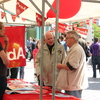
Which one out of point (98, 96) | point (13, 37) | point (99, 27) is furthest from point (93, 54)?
point (99, 27)

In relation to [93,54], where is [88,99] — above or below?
below

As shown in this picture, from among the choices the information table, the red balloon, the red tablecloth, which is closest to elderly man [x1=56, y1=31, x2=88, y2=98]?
the information table

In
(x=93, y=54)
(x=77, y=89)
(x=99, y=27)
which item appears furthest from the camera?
Result: (x=99, y=27)

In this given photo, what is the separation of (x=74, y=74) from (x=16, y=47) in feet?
8.04

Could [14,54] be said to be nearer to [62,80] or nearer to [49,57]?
[49,57]

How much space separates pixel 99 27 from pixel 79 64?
164 ft

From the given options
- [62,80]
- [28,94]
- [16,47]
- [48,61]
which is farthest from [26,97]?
[16,47]

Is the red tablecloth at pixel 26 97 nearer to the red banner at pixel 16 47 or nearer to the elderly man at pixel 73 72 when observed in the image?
the elderly man at pixel 73 72

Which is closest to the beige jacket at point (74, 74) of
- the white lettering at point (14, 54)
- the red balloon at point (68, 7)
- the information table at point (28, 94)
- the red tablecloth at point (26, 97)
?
the information table at point (28, 94)

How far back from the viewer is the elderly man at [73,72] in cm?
369

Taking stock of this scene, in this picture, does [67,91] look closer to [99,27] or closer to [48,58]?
[48,58]

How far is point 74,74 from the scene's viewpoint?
3715 millimetres

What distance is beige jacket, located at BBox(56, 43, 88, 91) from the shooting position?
3.69 metres

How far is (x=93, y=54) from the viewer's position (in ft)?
34.1
